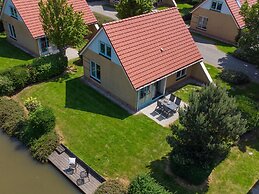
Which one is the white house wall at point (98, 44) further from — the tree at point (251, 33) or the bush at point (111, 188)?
the tree at point (251, 33)

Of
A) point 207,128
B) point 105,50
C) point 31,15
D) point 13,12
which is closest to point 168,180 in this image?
point 207,128

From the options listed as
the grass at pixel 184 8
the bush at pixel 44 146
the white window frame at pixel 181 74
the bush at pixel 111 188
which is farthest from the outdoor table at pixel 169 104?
the grass at pixel 184 8

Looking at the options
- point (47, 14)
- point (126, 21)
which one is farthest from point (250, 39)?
point (47, 14)

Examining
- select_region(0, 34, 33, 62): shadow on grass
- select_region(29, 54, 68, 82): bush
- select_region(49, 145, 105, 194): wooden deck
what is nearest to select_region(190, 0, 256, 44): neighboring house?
select_region(29, 54, 68, 82): bush

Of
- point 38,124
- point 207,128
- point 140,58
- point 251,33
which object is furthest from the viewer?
point 251,33

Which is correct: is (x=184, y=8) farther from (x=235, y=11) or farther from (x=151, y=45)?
Answer: (x=151, y=45)

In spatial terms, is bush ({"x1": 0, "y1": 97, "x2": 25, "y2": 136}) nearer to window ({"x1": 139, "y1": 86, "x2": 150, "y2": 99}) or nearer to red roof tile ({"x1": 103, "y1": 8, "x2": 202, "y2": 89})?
red roof tile ({"x1": 103, "y1": 8, "x2": 202, "y2": 89})
